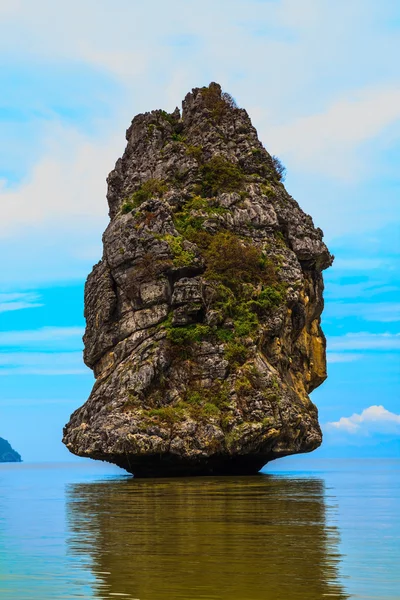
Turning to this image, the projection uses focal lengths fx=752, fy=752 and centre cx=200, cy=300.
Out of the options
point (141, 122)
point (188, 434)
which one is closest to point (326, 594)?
point (188, 434)

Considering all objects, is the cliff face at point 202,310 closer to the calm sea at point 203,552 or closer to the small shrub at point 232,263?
the small shrub at point 232,263

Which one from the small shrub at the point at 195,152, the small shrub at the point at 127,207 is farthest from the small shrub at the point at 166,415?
the small shrub at the point at 195,152

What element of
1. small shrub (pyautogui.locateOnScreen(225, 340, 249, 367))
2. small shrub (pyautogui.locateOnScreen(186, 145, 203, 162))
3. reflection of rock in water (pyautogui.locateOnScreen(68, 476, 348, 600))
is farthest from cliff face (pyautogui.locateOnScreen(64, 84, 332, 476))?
reflection of rock in water (pyautogui.locateOnScreen(68, 476, 348, 600))

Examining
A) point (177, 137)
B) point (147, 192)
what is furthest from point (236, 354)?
point (177, 137)

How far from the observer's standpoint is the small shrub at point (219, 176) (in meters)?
56.8

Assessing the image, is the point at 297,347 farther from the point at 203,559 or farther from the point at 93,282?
the point at 203,559

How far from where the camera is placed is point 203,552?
13227 mm

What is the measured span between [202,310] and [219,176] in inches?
511

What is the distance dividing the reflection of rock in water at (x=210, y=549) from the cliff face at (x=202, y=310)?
2054 cm

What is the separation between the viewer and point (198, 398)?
46.2 m

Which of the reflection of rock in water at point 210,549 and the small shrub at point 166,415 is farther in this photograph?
the small shrub at point 166,415

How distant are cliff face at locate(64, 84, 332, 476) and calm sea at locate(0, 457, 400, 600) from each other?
67.9 ft

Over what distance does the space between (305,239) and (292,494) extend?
31033mm

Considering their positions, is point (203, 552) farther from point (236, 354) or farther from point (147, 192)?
point (147, 192)
